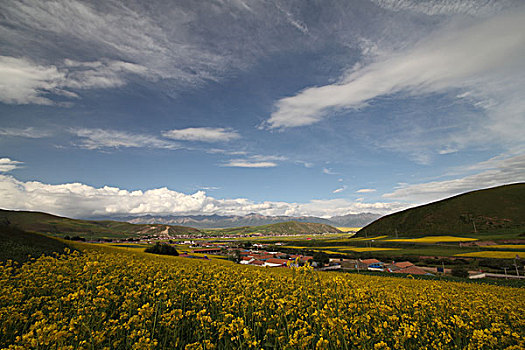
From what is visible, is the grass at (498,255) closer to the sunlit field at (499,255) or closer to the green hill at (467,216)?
the sunlit field at (499,255)

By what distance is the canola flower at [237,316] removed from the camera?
417 cm

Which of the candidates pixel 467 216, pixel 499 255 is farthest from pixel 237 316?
pixel 467 216

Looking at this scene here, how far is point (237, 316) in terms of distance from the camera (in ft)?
19.2

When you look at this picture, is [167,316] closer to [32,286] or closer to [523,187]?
[32,286]

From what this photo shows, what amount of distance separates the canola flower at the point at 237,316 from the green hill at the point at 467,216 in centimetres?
13423

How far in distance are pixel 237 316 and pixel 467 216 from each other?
544ft

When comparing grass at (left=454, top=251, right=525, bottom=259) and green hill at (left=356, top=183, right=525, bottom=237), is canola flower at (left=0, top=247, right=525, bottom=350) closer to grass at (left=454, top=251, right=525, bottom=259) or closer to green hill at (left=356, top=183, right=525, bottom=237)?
grass at (left=454, top=251, right=525, bottom=259)

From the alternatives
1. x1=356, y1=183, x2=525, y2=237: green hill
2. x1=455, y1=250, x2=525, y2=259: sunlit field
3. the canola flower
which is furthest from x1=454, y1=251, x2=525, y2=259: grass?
the canola flower

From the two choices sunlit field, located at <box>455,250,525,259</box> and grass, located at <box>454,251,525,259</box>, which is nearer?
sunlit field, located at <box>455,250,525,259</box>

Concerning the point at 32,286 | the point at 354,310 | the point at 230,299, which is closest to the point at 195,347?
the point at 230,299

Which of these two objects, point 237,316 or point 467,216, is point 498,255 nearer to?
point 237,316

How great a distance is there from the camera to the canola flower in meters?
4.17

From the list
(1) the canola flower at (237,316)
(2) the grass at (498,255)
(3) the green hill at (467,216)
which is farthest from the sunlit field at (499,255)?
(1) the canola flower at (237,316)

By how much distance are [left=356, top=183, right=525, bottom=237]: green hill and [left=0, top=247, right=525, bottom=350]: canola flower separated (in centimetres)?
13423
